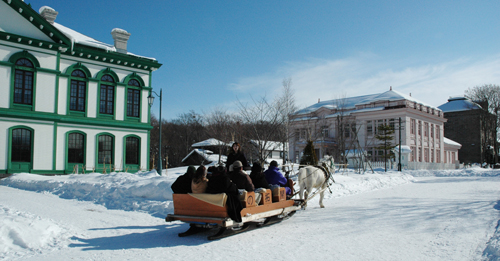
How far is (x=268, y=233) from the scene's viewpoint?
8.68m

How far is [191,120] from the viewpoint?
77812 millimetres

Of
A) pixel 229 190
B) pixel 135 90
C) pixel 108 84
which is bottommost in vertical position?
pixel 229 190

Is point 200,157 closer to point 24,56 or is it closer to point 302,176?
point 24,56

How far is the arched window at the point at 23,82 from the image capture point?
24.6 meters

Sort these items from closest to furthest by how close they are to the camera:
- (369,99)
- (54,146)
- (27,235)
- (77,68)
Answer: (27,235)
(54,146)
(77,68)
(369,99)

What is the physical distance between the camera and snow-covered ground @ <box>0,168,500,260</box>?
6.82 metres

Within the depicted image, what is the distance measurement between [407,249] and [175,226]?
556 cm

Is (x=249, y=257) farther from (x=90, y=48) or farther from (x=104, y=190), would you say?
(x=90, y=48)

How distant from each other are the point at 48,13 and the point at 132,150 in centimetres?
1225

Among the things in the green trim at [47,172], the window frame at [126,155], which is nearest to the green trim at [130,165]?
the window frame at [126,155]

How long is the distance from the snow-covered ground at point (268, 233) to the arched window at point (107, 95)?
15.4 meters

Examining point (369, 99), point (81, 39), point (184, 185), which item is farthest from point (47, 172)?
point (369, 99)

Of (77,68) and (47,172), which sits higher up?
(77,68)

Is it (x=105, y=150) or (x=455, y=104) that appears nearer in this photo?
(x=105, y=150)
